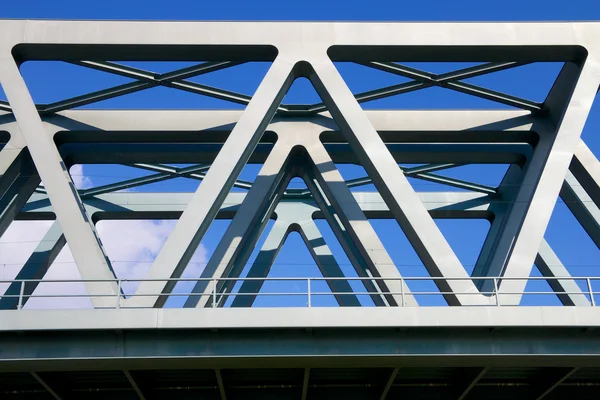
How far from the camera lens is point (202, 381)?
19469mm

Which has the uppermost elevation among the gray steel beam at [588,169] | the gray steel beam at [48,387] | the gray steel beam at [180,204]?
the gray steel beam at [180,204]

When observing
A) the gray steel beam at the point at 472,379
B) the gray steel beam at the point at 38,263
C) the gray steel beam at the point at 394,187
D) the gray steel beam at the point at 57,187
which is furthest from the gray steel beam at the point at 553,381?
the gray steel beam at the point at 38,263

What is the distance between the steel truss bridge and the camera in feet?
53.1

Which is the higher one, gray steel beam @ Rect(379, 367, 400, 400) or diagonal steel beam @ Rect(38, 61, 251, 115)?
diagonal steel beam @ Rect(38, 61, 251, 115)

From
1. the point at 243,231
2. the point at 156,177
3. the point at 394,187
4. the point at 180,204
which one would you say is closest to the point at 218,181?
the point at 243,231

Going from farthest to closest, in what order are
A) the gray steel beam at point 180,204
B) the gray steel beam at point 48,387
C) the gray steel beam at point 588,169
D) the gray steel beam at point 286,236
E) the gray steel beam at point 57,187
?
the gray steel beam at point 180,204, the gray steel beam at point 286,236, the gray steel beam at point 588,169, the gray steel beam at point 57,187, the gray steel beam at point 48,387

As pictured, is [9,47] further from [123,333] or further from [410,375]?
[410,375]

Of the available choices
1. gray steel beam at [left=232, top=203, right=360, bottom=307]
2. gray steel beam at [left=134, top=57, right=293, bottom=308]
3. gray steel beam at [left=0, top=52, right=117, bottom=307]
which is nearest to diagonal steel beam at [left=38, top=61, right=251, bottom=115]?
gray steel beam at [left=0, top=52, right=117, bottom=307]

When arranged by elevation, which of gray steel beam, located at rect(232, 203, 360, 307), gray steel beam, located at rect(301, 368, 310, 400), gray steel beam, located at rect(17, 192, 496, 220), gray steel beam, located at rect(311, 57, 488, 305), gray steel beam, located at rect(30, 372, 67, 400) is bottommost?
gray steel beam, located at rect(30, 372, 67, 400)

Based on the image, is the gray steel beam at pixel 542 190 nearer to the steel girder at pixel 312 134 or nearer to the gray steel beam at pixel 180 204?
the steel girder at pixel 312 134

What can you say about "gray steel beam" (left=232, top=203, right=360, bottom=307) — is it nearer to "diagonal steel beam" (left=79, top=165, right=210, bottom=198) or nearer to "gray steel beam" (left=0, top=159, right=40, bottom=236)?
"diagonal steel beam" (left=79, top=165, right=210, bottom=198)

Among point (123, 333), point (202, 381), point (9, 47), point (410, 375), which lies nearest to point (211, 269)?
point (202, 381)

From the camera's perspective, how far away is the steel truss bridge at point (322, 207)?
16172 mm

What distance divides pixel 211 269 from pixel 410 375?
5.66m
